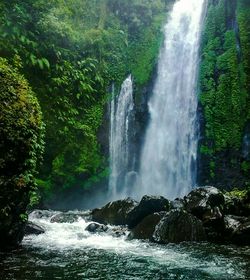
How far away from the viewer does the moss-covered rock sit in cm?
812

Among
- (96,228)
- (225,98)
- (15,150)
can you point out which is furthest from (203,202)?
(225,98)

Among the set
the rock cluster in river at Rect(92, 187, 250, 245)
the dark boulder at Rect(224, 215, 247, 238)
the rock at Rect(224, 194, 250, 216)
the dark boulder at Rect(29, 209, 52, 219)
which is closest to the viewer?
the rock cluster in river at Rect(92, 187, 250, 245)

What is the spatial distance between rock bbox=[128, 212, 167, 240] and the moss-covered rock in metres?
3.42

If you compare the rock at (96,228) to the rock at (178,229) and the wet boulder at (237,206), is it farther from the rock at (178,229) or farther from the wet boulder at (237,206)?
the wet boulder at (237,206)

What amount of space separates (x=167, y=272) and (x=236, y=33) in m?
17.4

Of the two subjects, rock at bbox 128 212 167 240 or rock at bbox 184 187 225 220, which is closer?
rock at bbox 128 212 167 240

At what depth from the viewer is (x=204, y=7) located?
24672 millimetres

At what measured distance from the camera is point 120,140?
2106 cm

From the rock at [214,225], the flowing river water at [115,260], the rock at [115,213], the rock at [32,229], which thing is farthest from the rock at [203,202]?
the rock at [32,229]

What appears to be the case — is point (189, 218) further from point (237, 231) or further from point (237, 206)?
point (237, 206)

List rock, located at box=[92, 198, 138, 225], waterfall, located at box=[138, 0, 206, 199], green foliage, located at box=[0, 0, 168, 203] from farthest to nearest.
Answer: waterfall, located at box=[138, 0, 206, 199] < green foliage, located at box=[0, 0, 168, 203] < rock, located at box=[92, 198, 138, 225]

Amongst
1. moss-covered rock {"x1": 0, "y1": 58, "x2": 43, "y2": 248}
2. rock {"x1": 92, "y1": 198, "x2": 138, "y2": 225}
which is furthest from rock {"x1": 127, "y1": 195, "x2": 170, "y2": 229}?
moss-covered rock {"x1": 0, "y1": 58, "x2": 43, "y2": 248}

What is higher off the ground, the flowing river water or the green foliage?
the green foliage

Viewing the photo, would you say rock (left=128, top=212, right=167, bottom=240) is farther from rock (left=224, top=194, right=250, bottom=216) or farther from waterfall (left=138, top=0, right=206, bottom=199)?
waterfall (left=138, top=0, right=206, bottom=199)
